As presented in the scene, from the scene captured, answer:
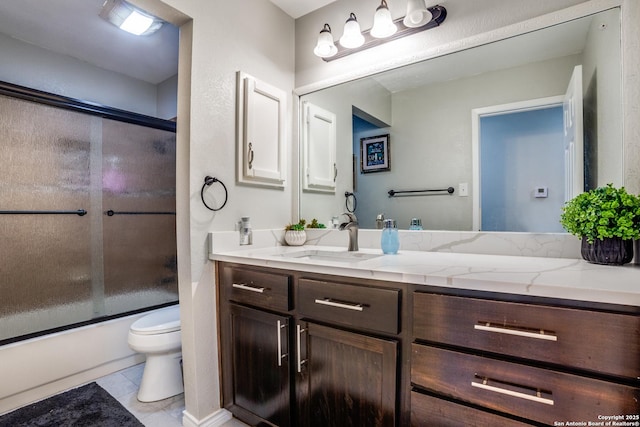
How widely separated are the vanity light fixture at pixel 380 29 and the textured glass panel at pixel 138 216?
159 centimetres

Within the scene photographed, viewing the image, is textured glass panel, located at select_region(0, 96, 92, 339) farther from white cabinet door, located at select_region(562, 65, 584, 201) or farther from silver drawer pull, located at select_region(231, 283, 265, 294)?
white cabinet door, located at select_region(562, 65, 584, 201)

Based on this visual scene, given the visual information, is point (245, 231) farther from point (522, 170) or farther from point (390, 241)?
point (522, 170)

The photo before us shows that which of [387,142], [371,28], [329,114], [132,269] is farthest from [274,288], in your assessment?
[132,269]

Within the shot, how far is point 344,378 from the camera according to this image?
45.8 inches

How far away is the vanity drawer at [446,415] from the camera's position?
2.91 ft

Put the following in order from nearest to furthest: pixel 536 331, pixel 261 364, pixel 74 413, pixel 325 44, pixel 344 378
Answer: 1. pixel 536 331
2. pixel 344 378
3. pixel 261 364
4. pixel 74 413
5. pixel 325 44

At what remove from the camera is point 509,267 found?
1109mm

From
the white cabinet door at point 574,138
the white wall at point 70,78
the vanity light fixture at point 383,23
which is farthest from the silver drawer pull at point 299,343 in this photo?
the white wall at point 70,78

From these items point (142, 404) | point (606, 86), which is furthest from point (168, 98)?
point (606, 86)

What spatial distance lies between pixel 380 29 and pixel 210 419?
2.19m

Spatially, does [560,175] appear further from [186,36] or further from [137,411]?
[137,411]

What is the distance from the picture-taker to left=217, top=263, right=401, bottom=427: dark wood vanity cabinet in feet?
3.53

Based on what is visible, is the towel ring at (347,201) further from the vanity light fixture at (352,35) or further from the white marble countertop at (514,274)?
the vanity light fixture at (352,35)

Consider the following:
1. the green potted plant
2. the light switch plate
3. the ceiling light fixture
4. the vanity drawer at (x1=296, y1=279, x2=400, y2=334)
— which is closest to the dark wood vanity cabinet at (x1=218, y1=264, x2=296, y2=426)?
the vanity drawer at (x1=296, y1=279, x2=400, y2=334)
